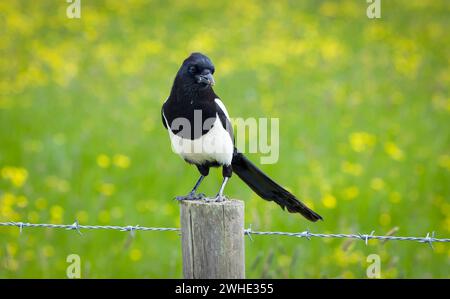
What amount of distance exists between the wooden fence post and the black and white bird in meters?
0.73

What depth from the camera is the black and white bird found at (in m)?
3.68

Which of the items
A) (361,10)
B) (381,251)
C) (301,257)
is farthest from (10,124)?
(361,10)

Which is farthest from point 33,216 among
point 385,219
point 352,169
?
point 352,169

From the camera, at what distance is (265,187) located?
3934 mm

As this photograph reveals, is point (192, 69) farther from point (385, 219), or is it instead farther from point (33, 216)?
point (385, 219)

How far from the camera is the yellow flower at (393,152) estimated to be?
6883mm

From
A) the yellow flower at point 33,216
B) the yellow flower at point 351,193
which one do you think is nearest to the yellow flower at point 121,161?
the yellow flower at point 33,216

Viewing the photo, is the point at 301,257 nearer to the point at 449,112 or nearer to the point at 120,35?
the point at 449,112

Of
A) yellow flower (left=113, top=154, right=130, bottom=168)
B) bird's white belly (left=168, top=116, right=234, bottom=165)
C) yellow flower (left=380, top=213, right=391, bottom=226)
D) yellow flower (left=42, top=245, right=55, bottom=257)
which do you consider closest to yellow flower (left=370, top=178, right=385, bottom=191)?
yellow flower (left=380, top=213, right=391, bottom=226)

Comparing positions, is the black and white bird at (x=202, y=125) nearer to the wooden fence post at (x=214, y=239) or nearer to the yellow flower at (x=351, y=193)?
the wooden fence post at (x=214, y=239)

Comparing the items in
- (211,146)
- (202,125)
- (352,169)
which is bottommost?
(352,169)

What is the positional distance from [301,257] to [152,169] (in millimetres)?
2014

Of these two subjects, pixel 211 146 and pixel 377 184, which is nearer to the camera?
pixel 211 146

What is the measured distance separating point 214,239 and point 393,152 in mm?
4453
